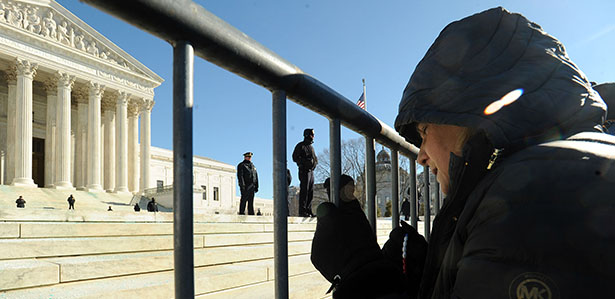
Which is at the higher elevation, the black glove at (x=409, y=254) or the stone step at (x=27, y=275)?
the black glove at (x=409, y=254)

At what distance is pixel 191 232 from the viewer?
2.16 feet

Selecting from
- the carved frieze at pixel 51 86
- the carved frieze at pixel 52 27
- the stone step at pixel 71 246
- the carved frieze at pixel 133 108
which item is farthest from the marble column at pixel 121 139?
the stone step at pixel 71 246

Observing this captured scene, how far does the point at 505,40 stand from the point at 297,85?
460 millimetres

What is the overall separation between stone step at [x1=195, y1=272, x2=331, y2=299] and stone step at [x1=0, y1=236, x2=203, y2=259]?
191cm

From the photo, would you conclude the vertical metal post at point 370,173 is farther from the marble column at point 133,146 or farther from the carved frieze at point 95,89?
the marble column at point 133,146

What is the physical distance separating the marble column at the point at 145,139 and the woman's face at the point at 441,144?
143 feet

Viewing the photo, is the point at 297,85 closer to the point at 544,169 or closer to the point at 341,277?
the point at 341,277

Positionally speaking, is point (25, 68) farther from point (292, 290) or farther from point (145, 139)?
point (292, 290)

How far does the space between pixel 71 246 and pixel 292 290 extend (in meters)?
3.09

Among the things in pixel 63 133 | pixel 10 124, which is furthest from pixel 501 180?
pixel 63 133

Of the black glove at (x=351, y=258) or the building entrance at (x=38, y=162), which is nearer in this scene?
the black glove at (x=351, y=258)

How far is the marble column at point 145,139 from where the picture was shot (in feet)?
135

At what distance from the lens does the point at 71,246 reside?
510 cm

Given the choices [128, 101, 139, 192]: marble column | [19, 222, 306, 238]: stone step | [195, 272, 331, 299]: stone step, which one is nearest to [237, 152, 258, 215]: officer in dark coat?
[19, 222, 306, 238]: stone step
